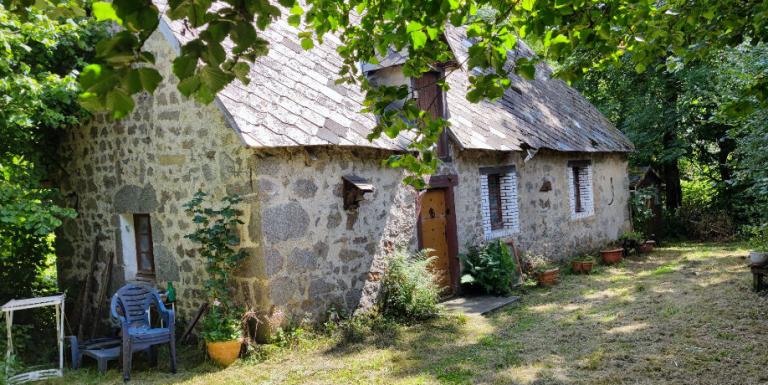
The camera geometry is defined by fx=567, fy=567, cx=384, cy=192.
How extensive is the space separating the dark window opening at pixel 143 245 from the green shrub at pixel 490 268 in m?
4.80

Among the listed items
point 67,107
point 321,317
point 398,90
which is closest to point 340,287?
point 321,317

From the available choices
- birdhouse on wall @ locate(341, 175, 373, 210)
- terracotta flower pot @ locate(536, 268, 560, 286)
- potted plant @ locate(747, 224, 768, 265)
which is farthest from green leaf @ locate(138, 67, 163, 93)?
terracotta flower pot @ locate(536, 268, 560, 286)

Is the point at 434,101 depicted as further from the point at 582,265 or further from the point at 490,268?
the point at 582,265

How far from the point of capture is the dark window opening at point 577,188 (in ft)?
43.4

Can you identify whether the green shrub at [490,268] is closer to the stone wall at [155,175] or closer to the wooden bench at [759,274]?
the wooden bench at [759,274]

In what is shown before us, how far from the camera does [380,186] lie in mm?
8109

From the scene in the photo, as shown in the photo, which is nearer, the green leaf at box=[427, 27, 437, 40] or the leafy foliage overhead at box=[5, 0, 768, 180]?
the leafy foliage overhead at box=[5, 0, 768, 180]

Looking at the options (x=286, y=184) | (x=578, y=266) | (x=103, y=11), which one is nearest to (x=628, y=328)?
(x=286, y=184)

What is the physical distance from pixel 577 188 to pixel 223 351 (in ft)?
31.8

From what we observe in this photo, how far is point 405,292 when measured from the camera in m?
7.79

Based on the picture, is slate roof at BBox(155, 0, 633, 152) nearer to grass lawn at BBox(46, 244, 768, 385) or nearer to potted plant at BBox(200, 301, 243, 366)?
potted plant at BBox(200, 301, 243, 366)

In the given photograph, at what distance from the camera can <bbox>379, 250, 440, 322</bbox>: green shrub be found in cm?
780

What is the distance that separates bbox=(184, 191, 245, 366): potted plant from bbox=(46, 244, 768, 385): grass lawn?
24cm

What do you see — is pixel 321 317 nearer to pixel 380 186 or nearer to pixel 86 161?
pixel 380 186
